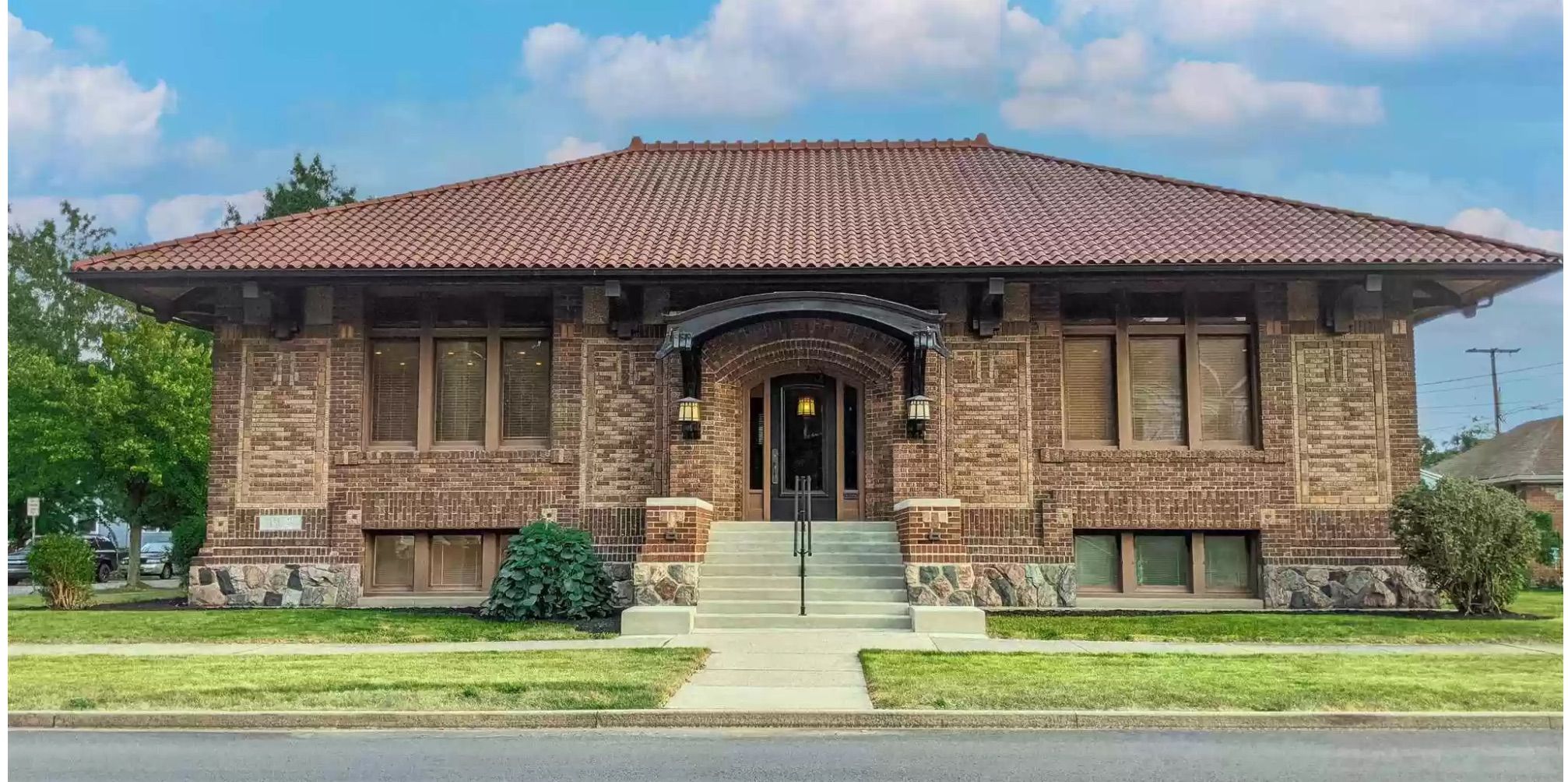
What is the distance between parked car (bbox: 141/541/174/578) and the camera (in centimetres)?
4119

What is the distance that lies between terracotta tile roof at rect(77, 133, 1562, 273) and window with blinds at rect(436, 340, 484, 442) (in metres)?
1.57

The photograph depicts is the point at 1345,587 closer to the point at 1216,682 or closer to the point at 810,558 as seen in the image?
the point at 810,558

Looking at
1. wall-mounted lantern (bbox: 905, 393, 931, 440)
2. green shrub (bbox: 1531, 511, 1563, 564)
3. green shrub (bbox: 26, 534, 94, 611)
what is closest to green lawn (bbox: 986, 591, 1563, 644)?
wall-mounted lantern (bbox: 905, 393, 931, 440)

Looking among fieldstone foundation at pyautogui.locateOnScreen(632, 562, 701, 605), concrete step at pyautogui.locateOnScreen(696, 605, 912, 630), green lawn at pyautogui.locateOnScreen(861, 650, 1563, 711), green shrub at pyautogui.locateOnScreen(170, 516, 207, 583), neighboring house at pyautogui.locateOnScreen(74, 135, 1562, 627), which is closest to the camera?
green lawn at pyautogui.locateOnScreen(861, 650, 1563, 711)

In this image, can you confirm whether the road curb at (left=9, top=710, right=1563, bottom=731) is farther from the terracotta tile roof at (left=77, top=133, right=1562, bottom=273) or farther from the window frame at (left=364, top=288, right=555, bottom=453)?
the window frame at (left=364, top=288, right=555, bottom=453)

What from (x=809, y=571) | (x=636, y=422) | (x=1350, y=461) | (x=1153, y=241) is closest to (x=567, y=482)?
(x=636, y=422)

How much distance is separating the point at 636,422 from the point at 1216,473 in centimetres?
789

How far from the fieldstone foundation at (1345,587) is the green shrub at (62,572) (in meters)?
16.2

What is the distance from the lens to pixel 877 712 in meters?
8.98

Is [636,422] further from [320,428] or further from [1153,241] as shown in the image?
[1153,241]

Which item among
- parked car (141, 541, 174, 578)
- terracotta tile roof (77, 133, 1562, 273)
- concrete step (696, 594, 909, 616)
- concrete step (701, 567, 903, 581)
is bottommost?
parked car (141, 541, 174, 578)

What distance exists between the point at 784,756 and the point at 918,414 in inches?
352

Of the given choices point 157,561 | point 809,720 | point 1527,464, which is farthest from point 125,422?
point 1527,464

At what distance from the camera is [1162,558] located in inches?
692
